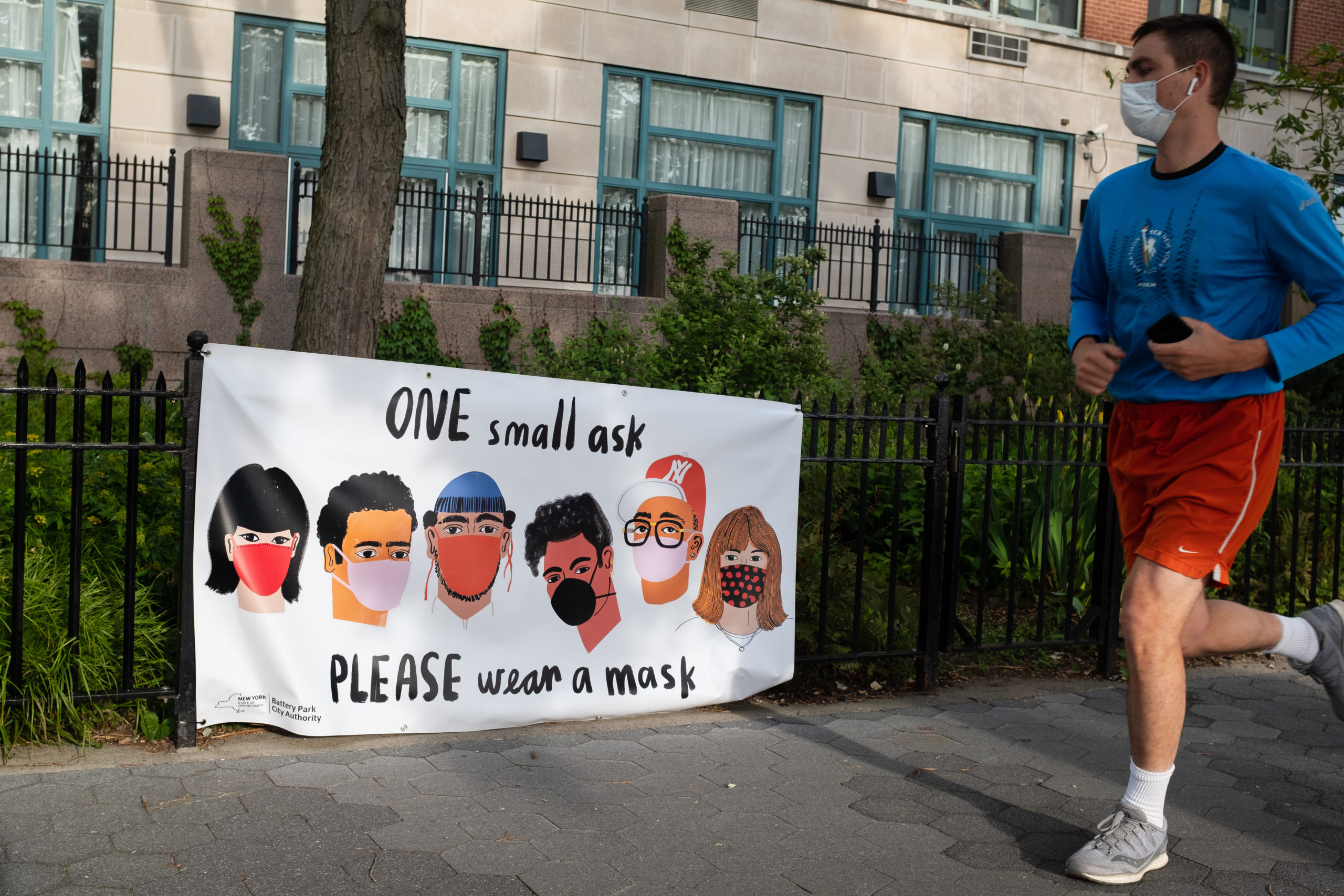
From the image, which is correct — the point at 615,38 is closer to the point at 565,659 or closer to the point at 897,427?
the point at 897,427

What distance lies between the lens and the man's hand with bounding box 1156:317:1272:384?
323cm

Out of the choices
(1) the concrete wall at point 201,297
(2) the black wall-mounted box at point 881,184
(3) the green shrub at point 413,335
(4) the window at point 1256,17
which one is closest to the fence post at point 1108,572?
(1) the concrete wall at point 201,297

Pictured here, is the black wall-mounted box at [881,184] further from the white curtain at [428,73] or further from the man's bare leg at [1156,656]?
the man's bare leg at [1156,656]

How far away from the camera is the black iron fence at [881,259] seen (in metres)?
15.1

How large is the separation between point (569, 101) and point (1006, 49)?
6.96 m

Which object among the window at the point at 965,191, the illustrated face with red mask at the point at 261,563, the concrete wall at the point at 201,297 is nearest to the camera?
the illustrated face with red mask at the point at 261,563

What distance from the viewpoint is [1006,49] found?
1784 centimetres

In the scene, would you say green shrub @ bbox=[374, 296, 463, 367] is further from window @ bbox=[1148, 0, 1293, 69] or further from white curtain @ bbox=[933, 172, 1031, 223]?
window @ bbox=[1148, 0, 1293, 69]

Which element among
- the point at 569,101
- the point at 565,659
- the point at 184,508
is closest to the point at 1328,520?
the point at 565,659

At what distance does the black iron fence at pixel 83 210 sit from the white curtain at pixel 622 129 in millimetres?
5298

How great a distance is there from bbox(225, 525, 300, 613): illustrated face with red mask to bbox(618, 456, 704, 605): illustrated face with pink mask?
4.23ft

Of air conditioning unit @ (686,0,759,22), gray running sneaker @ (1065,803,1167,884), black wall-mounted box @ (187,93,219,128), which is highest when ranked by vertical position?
air conditioning unit @ (686,0,759,22)

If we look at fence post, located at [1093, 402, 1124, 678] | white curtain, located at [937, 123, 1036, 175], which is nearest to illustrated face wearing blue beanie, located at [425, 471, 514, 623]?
fence post, located at [1093, 402, 1124, 678]

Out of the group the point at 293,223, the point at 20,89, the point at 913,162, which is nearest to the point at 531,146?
the point at 293,223
